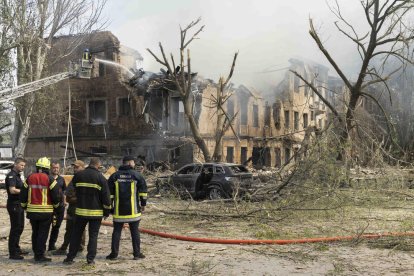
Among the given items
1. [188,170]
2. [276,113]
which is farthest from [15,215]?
[276,113]

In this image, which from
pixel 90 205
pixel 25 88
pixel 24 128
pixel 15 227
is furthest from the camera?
pixel 24 128

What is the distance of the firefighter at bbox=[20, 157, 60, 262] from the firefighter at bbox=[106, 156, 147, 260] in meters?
0.83

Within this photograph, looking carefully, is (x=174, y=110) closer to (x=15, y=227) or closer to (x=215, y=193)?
(x=215, y=193)

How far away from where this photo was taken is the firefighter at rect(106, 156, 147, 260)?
6.71 m

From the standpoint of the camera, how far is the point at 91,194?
21.0 ft

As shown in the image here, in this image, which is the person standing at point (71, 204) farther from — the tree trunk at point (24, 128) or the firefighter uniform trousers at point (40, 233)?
the tree trunk at point (24, 128)

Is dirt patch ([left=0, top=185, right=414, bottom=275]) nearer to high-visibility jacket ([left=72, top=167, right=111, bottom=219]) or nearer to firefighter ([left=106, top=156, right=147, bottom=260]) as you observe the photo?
firefighter ([left=106, top=156, right=147, bottom=260])

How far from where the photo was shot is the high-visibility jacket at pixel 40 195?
6484 millimetres

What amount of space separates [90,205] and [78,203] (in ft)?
0.60

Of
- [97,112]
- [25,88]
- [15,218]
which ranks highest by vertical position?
[25,88]

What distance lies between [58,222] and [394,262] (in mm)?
4989

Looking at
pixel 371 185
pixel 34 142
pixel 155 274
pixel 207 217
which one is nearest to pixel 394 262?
pixel 155 274

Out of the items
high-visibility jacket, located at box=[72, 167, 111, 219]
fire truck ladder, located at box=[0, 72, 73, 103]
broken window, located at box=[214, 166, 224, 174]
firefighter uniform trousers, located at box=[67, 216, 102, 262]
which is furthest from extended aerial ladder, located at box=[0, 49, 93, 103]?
firefighter uniform trousers, located at box=[67, 216, 102, 262]

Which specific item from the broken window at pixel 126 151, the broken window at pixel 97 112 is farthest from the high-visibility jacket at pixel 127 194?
the broken window at pixel 97 112
